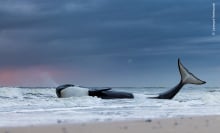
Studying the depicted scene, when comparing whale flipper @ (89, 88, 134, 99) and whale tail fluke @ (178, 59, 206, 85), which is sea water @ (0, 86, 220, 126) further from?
whale tail fluke @ (178, 59, 206, 85)

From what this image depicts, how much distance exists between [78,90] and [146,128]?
58.0 ft

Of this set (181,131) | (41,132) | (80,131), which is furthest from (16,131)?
(181,131)

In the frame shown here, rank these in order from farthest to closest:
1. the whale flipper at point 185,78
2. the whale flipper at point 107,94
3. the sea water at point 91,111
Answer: the whale flipper at point 185,78 → the whale flipper at point 107,94 → the sea water at point 91,111

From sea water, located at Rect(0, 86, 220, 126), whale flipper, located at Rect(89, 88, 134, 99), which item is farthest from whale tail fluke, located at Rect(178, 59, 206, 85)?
sea water, located at Rect(0, 86, 220, 126)

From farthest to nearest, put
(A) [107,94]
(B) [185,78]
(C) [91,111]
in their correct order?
(B) [185,78], (A) [107,94], (C) [91,111]

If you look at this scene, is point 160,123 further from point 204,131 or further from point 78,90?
point 78,90

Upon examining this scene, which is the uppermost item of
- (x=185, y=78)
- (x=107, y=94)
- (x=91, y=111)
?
(x=185, y=78)

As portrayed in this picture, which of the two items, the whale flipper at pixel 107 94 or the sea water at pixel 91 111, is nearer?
the sea water at pixel 91 111

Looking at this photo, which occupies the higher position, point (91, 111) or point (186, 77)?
point (186, 77)

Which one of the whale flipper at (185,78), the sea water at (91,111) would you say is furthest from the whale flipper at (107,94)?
the whale flipper at (185,78)

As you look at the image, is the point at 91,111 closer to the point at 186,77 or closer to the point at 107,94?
Result: the point at 107,94

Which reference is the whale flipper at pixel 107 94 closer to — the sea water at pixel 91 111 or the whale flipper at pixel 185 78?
the sea water at pixel 91 111

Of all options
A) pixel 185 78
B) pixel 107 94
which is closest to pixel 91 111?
pixel 107 94

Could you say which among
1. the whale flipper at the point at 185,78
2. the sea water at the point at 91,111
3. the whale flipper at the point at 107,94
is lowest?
the sea water at the point at 91,111
